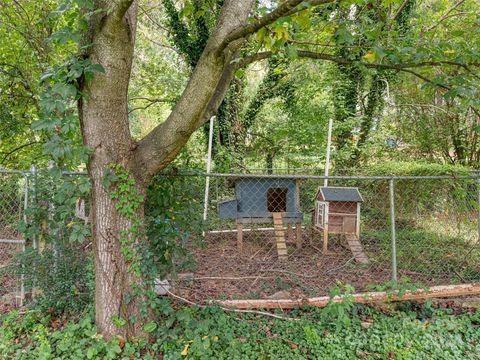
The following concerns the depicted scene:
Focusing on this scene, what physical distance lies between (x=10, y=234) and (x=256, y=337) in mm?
4395

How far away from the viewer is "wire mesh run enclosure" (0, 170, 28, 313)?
11.1 feet

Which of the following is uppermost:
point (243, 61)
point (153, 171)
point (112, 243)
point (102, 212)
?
point (243, 61)

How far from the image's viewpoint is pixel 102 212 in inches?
100

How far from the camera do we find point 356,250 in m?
4.75

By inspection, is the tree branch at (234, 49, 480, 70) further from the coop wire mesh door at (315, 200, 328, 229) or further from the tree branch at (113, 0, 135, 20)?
the coop wire mesh door at (315, 200, 328, 229)

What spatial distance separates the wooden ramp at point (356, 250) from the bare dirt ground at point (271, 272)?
77 mm

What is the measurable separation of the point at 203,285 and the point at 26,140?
536 cm

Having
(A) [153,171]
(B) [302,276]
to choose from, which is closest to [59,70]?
(A) [153,171]

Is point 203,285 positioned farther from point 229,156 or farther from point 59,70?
point 229,156

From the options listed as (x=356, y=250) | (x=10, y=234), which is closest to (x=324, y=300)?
(x=356, y=250)

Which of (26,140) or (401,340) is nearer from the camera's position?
(401,340)

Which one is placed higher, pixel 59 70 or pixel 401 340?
pixel 59 70

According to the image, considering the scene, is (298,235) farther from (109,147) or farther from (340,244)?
(109,147)

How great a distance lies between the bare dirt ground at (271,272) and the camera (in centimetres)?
371
